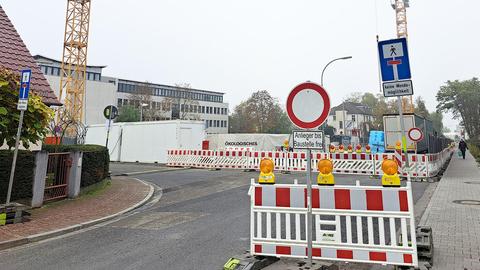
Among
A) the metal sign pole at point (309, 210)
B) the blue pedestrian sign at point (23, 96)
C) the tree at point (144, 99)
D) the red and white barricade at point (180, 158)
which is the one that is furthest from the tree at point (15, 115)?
the tree at point (144, 99)

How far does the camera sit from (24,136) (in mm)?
7559

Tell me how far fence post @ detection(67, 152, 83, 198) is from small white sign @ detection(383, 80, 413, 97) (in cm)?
908

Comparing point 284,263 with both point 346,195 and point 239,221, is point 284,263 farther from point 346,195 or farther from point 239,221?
point 239,221

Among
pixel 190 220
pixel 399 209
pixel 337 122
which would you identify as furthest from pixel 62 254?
pixel 337 122

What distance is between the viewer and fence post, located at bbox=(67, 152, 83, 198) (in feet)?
32.4

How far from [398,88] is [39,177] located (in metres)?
9.06

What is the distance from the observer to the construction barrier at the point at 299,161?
1512cm

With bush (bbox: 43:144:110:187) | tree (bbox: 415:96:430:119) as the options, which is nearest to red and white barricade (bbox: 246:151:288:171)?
bush (bbox: 43:144:110:187)

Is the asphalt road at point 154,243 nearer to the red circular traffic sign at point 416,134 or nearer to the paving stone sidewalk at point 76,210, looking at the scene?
the paving stone sidewalk at point 76,210

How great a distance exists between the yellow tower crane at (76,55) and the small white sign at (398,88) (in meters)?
54.9

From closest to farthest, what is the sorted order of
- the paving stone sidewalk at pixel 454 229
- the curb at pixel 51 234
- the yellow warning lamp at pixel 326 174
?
1. the yellow warning lamp at pixel 326 174
2. the paving stone sidewalk at pixel 454 229
3. the curb at pixel 51 234

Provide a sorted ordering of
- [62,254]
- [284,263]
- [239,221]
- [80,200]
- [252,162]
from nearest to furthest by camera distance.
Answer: [284,263], [62,254], [239,221], [80,200], [252,162]

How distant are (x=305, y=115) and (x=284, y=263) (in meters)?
2.01

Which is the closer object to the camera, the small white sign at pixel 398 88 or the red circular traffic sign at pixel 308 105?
the red circular traffic sign at pixel 308 105
